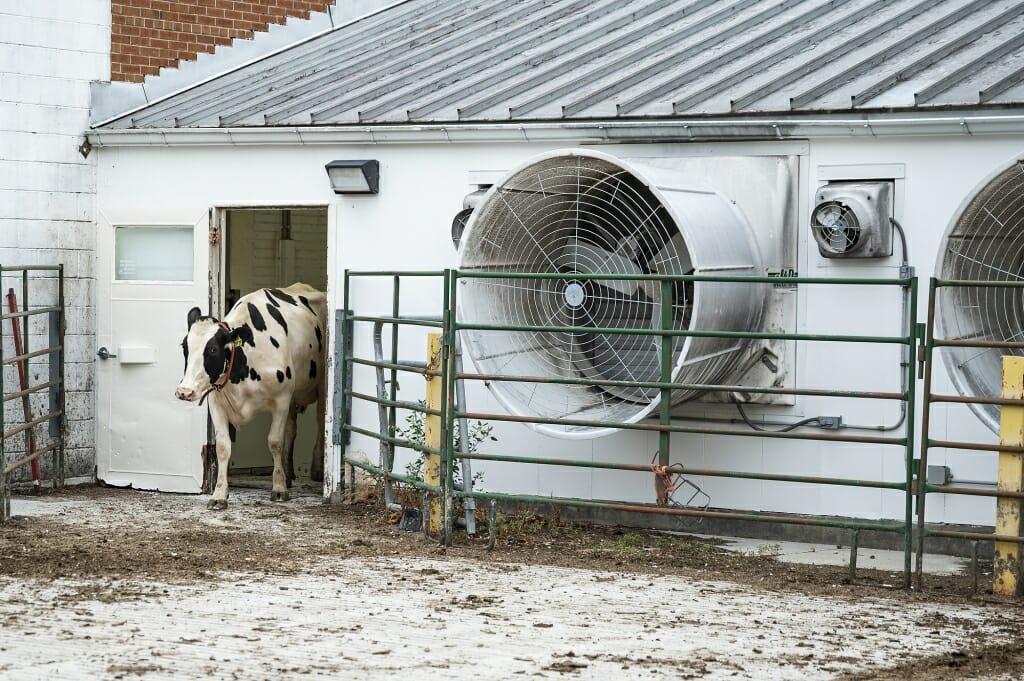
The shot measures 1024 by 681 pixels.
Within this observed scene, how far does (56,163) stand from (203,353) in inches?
93.9

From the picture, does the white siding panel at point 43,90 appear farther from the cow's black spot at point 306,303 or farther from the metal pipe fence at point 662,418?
the metal pipe fence at point 662,418

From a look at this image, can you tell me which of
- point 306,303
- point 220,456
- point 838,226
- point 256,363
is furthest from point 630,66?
point 220,456

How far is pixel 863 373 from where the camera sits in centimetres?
905

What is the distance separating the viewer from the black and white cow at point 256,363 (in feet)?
33.9

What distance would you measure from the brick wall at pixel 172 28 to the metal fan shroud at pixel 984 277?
6858mm

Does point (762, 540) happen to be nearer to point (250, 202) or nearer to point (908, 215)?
point (908, 215)

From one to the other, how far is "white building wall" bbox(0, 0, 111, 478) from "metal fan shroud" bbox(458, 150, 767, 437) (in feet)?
12.8

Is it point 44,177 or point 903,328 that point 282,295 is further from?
point 903,328

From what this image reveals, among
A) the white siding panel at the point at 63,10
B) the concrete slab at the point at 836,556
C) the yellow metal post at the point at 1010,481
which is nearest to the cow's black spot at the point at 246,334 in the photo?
the white siding panel at the point at 63,10

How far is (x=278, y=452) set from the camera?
11.0m

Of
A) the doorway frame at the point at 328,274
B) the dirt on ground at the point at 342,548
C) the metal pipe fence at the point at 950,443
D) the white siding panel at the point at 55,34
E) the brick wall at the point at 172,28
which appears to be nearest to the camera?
the metal pipe fence at the point at 950,443

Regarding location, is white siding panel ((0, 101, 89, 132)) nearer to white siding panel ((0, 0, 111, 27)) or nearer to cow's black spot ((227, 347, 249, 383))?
white siding panel ((0, 0, 111, 27))

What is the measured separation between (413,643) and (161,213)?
5.97 meters

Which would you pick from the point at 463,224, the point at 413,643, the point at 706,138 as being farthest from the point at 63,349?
the point at 413,643
